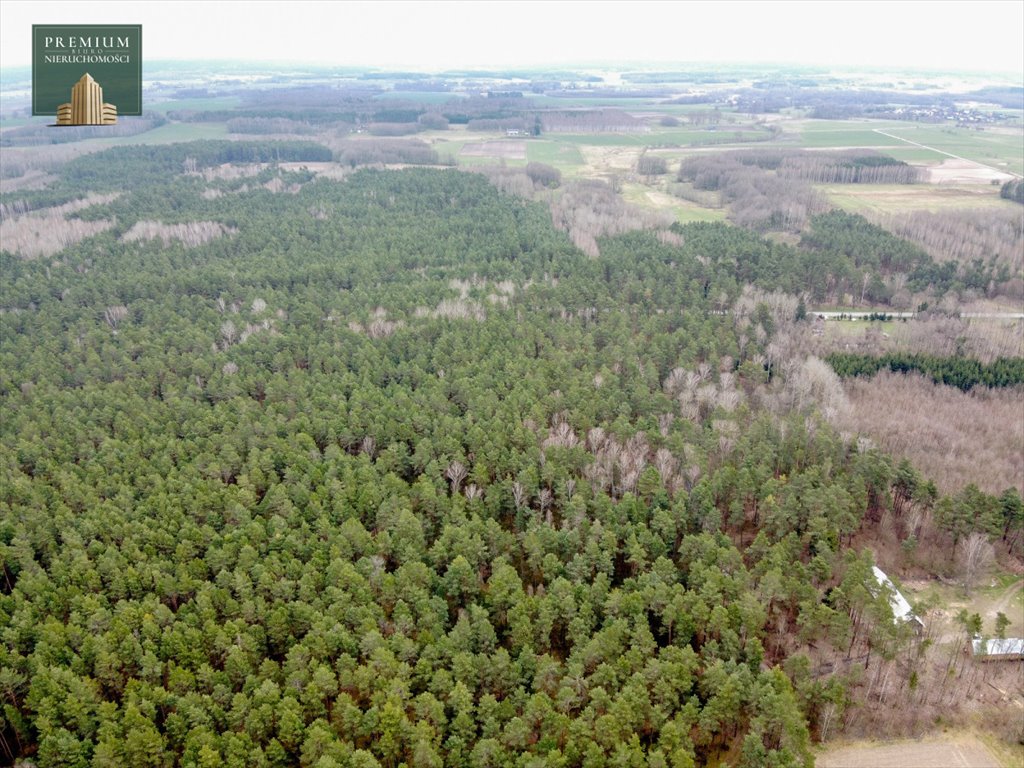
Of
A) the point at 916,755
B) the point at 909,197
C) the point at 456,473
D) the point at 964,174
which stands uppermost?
the point at 964,174

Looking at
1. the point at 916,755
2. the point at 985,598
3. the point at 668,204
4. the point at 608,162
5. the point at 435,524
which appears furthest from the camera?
the point at 608,162

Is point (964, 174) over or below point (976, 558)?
over

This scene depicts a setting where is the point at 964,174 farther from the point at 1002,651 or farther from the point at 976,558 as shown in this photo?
the point at 1002,651

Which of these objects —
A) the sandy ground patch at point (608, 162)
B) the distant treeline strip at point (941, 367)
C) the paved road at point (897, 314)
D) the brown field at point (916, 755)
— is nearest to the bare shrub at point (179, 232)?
the paved road at point (897, 314)

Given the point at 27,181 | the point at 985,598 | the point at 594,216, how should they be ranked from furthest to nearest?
the point at 27,181 → the point at 594,216 → the point at 985,598

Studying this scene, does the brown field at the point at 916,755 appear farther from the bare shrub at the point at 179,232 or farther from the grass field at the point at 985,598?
the bare shrub at the point at 179,232

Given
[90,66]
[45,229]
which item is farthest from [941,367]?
[45,229]

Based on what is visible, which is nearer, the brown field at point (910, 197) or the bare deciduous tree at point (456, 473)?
the bare deciduous tree at point (456, 473)

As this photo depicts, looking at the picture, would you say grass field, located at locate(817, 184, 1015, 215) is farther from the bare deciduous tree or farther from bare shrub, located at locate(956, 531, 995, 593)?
the bare deciduous tree
